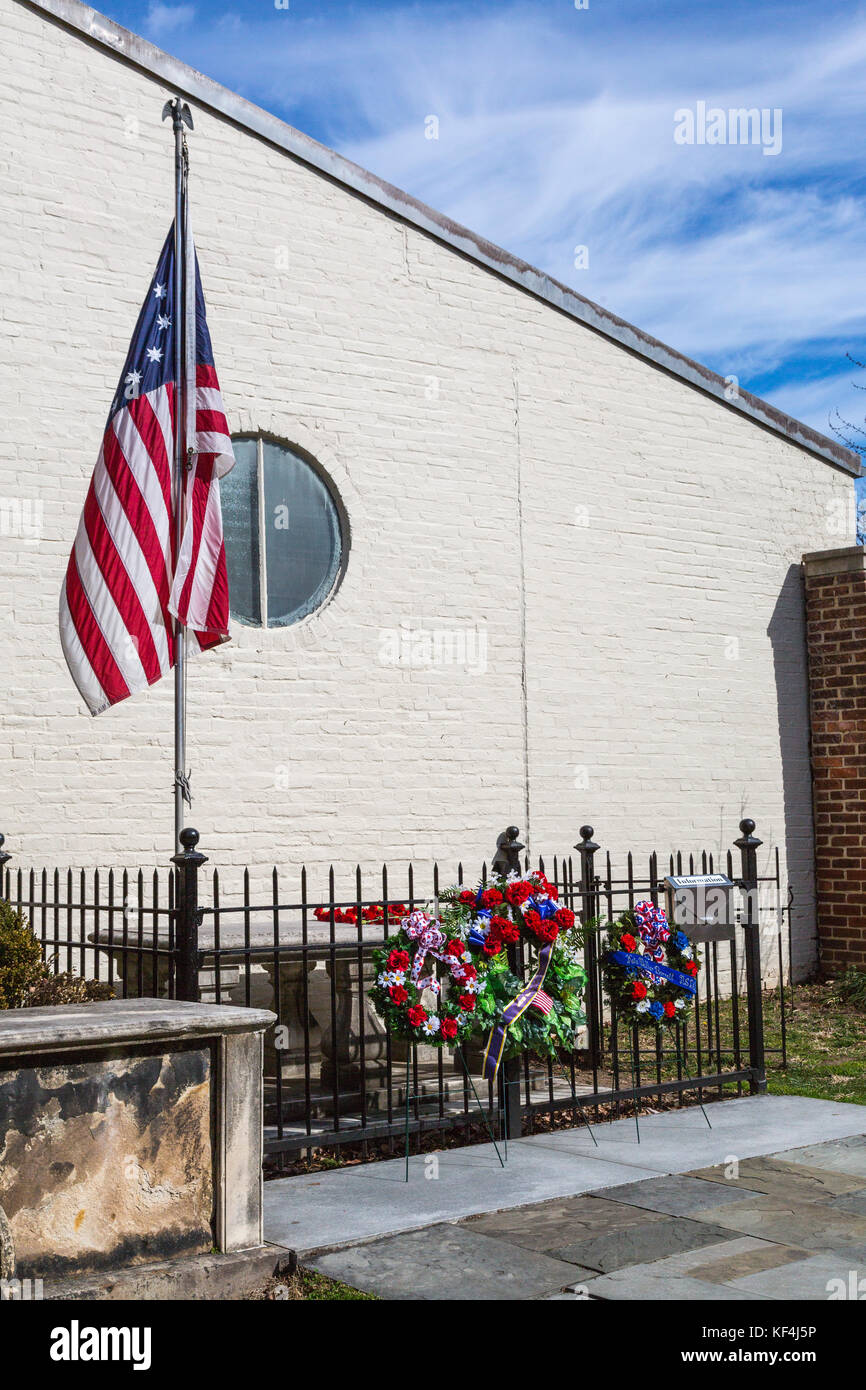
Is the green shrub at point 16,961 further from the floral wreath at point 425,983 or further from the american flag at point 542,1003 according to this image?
the american flag at point 542,1003

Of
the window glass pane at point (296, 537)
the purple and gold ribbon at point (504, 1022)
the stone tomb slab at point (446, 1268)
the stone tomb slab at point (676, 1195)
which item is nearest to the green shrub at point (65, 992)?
the purple and gold ribbon at point (504, 1022)

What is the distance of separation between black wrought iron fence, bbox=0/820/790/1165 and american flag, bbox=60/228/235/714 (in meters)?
1.14

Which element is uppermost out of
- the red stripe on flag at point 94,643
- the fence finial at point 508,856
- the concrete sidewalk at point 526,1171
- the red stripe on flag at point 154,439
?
the red stripe on flag at point 154,439

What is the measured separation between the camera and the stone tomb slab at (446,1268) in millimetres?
4160

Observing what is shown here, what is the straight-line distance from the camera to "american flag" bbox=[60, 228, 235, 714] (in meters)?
6.58

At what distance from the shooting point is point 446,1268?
4.40 meters

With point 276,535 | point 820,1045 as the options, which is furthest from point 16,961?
point 820,1045

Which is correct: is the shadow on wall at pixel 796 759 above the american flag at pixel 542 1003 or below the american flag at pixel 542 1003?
above

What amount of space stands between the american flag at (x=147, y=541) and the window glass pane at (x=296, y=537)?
2.70 m

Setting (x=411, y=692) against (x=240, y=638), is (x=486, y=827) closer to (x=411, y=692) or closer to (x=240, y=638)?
(x=411, y=692)

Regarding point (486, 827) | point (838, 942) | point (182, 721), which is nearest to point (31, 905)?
point (182, 721)

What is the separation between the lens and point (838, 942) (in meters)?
12.2

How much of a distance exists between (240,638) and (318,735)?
906 mm

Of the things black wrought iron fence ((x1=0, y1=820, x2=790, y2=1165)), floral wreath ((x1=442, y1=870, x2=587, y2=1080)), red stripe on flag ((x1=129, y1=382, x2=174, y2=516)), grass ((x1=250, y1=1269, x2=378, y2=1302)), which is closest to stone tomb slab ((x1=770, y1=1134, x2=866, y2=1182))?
black wrought iron fence ((x1=0, y1=820, x2=790, y2=1165))
